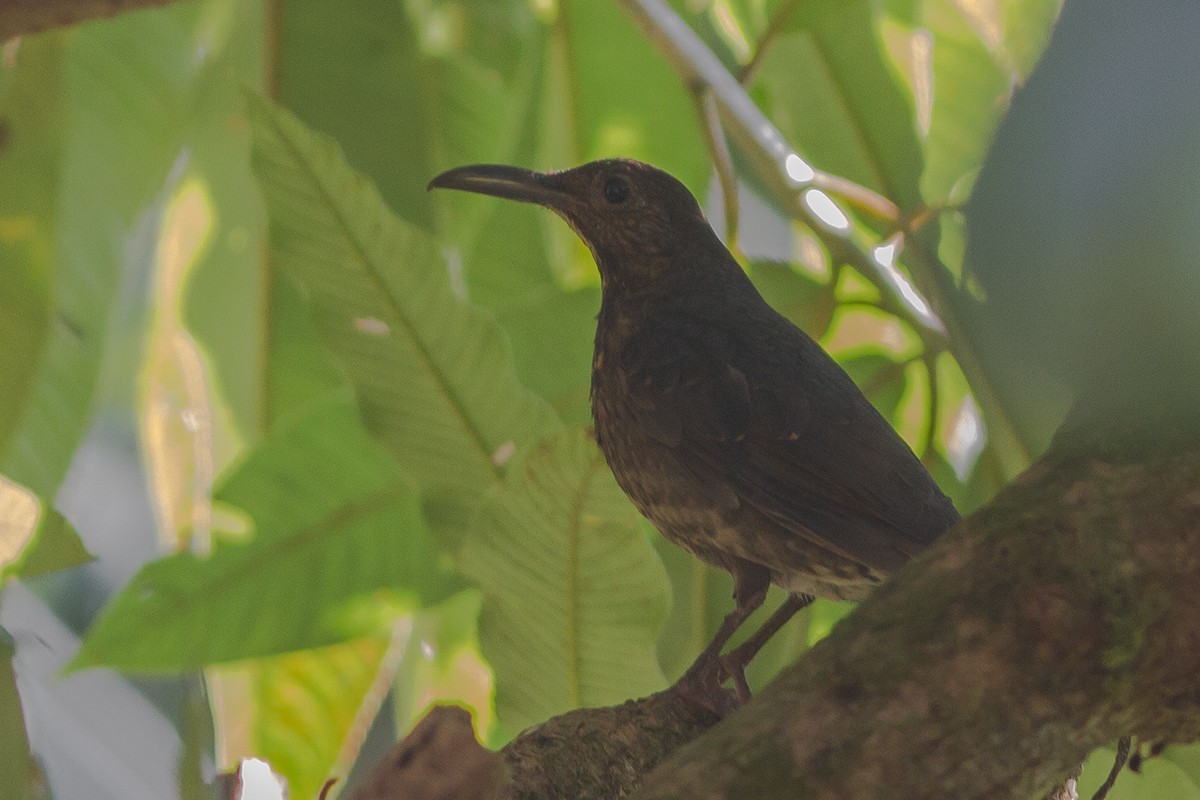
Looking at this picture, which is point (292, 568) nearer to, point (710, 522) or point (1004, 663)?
point (710, 522)

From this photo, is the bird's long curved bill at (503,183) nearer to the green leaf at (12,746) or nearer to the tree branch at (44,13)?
the tree branch at (44,13)

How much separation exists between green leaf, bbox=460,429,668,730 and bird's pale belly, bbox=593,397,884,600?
5 centimetres

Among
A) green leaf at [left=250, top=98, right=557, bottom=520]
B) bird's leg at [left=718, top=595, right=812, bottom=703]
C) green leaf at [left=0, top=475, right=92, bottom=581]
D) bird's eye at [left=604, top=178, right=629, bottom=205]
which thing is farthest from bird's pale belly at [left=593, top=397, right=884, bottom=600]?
green leaf at [left=0, top=475, right=92, bottom=581]

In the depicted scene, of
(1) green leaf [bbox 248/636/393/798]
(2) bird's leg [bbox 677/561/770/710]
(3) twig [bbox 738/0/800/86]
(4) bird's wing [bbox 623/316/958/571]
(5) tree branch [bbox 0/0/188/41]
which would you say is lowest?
(1) green leaf [bbox 248/636/393/798]

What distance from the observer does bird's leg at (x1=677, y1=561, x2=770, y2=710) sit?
2115mm

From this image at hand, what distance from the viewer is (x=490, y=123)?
339cm

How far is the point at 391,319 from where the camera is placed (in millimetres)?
2467

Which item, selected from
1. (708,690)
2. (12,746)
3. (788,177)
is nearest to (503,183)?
(788,177)

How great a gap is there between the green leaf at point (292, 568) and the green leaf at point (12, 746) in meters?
0.79

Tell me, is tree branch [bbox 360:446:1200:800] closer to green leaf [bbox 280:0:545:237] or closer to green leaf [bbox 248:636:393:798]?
green leaf [bbox 248:636:393:798]

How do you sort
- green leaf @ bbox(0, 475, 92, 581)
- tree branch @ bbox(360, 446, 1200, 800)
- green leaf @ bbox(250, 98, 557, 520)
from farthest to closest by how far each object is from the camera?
green leaf @ bbox(250, 98, 557, 520), green leaf @ bbox(0, 475, 92, 581), tree branch @ bbox(360, 446, 1200, 800)

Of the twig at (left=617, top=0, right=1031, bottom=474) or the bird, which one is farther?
the twig at (left=617, top=0, right=1031, bottom=474)

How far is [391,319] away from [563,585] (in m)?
0.58

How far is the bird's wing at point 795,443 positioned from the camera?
6.65 feet
